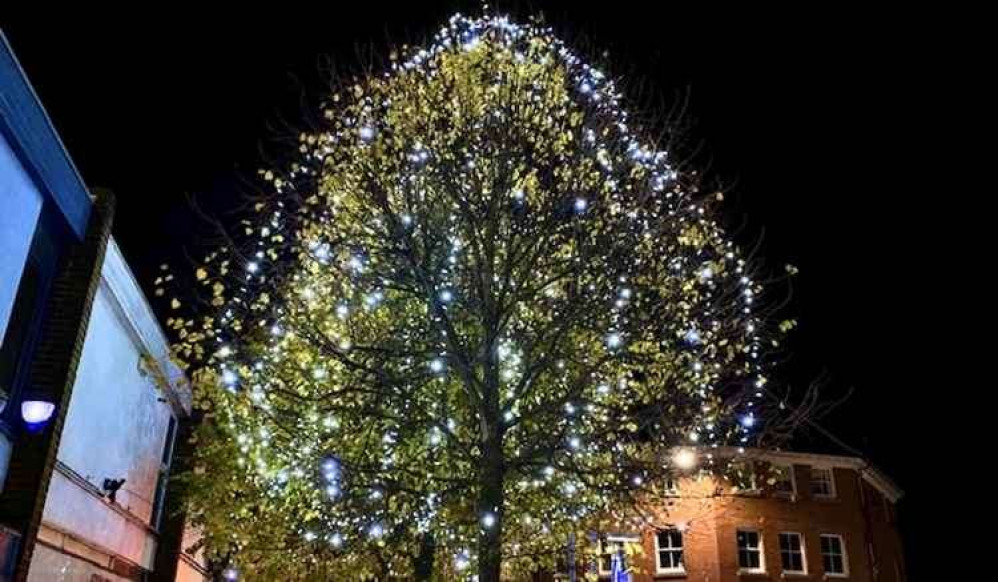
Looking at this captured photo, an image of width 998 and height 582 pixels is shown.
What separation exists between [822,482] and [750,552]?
5.43m

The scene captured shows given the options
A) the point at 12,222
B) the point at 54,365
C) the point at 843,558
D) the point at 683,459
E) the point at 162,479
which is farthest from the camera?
the point at 843,558

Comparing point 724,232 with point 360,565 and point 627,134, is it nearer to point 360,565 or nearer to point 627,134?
point 627,134

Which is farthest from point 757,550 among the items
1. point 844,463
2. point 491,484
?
point 491,484

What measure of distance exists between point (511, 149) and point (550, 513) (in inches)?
242

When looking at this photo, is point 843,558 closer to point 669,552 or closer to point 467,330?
point 669,552

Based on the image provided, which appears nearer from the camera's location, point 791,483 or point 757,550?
point 757,550

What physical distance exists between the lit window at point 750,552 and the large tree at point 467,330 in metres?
22.9

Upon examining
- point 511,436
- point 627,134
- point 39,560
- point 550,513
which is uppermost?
point 627,134

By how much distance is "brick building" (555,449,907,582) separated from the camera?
34.2 meters

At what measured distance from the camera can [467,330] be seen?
13305mm

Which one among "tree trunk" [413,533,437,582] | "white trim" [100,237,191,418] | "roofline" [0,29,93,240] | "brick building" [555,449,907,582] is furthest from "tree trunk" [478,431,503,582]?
"brick building" [555,449,907,582]

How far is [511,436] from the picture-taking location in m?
13.4

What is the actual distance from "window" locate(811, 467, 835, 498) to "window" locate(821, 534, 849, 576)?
75.5 inches

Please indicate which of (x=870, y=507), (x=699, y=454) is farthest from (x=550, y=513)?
(x=870, y=507)
